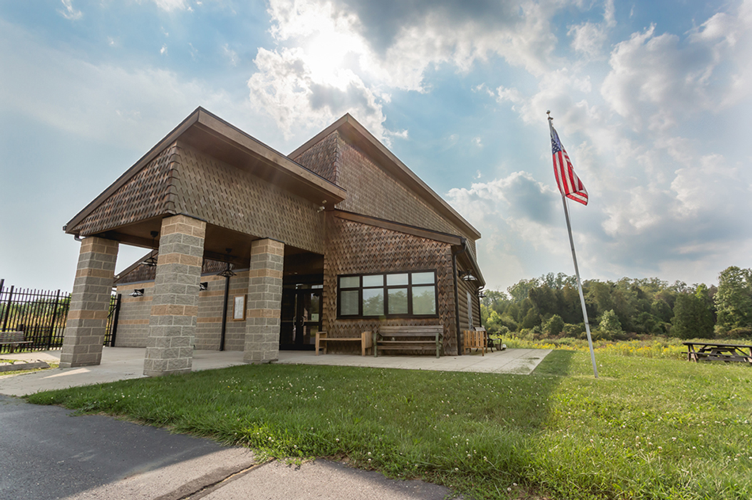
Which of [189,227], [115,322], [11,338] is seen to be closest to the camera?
[189,227]

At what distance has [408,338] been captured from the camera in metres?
10.1

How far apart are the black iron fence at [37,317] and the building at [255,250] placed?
8.88ft

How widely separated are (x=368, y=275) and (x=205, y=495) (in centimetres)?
922

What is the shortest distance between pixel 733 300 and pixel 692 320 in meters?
4.62

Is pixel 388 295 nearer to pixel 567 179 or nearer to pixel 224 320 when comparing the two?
pixel 567 179

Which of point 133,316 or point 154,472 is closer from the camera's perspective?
point 154,472

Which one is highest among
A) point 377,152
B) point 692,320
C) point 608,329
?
point 377,152

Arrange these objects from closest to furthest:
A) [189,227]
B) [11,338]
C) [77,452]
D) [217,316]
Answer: [77,452] < [189,227] < [11,338] < [217,316]

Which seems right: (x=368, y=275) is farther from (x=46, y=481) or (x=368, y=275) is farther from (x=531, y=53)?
(x=46, y=481)

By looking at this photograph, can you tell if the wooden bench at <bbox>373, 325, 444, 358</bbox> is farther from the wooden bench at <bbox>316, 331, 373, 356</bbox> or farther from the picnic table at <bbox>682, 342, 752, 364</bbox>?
the picnic table at <bbox>682, 342, 752, 364</bbox>

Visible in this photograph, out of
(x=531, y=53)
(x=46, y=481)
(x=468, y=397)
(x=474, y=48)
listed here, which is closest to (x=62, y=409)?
(x=46, y=481)

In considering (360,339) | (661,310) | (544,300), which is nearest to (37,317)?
(360,339)

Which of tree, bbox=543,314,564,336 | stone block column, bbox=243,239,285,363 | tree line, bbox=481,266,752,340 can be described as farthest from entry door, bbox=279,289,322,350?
tree, bbox=543,314,564,336

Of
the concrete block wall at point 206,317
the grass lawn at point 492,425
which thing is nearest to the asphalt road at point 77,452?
the grass lawn at point 492,425
